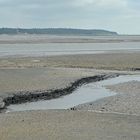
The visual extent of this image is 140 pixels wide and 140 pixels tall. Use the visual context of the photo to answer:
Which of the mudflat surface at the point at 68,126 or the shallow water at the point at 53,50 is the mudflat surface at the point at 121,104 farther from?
the shallow water at the point at 53,50

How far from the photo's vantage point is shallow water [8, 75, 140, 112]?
969 inches

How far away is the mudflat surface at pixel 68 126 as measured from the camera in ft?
53.0

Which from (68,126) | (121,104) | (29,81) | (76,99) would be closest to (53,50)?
(29,81)

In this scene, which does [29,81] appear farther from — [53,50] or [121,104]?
[53,50]

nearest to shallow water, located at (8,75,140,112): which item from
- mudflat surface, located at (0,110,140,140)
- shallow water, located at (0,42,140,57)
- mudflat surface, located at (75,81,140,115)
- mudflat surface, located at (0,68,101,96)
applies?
mudflat surface, located at (75,81,140,115)

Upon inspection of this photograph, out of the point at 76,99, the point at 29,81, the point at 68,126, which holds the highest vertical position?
the point at 68,126

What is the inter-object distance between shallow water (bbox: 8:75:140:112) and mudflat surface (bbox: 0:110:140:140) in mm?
2663

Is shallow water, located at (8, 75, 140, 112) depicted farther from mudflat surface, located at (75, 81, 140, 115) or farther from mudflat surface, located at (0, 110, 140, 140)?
mudflat surface, located at (0, 110, 140, 140)

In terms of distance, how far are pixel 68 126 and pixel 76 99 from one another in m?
9.90

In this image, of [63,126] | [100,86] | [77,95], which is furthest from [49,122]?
[100,86]

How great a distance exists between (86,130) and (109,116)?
355cm

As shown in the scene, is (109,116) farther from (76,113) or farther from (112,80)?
(112,80)

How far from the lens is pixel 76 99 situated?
27922 millimetres

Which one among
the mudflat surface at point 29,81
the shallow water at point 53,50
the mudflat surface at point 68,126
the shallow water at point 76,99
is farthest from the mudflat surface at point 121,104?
the shallow water at point 53,50
